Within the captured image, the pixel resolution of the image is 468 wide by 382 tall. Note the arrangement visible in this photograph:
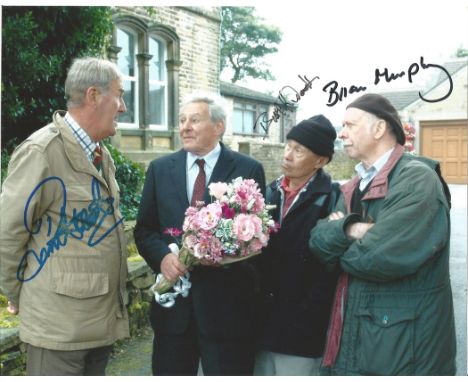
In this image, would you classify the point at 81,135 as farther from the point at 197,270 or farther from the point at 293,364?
the point at 293,364

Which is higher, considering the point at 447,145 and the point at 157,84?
the point at 157,84

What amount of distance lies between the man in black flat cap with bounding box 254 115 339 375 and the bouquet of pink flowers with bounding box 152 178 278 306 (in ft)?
1.03

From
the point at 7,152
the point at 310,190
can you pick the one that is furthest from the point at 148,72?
the point at 310,190

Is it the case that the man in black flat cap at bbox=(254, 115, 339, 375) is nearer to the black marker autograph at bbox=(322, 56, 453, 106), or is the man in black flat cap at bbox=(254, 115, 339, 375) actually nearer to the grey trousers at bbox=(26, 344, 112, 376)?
the black marker autograph at bbox=(322, 56, 453, 106)

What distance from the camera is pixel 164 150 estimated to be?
11898 mm

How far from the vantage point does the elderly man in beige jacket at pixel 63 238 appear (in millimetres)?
2367

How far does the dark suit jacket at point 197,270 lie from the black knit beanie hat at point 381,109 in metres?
0.78

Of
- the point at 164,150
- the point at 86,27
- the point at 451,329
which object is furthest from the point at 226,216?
the point at 164,150

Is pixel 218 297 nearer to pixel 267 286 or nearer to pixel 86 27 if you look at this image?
pixel 267 286

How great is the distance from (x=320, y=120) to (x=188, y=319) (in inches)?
55.1

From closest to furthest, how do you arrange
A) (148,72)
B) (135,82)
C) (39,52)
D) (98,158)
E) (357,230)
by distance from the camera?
(357,230), (98,158), (39,52), (135,82), (148,72)

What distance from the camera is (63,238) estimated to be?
243 cm

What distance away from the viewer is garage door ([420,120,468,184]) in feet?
32.6

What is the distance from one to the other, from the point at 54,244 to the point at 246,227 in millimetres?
930
